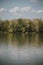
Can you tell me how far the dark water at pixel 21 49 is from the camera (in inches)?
95.9

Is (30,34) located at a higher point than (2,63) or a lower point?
higher

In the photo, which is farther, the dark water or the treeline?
the treeline

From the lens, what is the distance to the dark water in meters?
2.44

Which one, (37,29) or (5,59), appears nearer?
(5,59)

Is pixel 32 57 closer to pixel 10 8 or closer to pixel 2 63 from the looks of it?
pixel 2 63

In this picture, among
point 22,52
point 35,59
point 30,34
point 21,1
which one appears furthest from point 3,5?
point 35,59

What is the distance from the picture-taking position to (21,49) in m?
2.47

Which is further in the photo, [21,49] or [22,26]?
[22,26]

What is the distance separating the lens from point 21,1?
2525mm

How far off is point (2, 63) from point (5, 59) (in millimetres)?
75

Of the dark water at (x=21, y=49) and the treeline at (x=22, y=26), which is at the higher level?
the treeline at (x=22, y=26)

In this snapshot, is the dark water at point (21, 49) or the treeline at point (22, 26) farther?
the treeline at point (22, 26)

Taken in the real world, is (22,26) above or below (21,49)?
above

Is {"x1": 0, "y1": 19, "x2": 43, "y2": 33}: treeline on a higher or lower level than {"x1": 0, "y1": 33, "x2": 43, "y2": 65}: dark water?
higher
